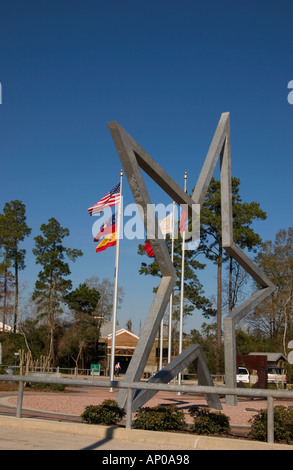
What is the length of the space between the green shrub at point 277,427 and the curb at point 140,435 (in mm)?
472

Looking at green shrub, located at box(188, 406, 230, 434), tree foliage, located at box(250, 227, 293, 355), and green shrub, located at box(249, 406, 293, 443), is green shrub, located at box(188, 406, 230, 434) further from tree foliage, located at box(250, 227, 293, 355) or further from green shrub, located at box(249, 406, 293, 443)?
tree foliage, located at box(250, 227, 293, 355)

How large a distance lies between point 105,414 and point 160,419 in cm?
95

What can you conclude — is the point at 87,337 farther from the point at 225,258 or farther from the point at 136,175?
the point at 136,175

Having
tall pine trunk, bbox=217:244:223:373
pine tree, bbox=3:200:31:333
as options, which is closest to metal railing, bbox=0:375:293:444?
tall pine trunk, bbox=217:244:223:373

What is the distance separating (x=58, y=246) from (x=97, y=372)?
1396cm

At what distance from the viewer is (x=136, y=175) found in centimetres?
954

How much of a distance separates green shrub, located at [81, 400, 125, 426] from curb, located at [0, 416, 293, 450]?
12.8 inches

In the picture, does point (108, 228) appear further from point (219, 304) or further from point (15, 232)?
point (15, 232)

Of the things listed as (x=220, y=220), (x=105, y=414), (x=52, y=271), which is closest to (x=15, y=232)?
(x=52, y=271)

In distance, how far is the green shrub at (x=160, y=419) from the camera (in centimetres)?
789

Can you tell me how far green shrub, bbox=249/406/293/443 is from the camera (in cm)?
728

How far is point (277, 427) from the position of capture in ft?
24.0

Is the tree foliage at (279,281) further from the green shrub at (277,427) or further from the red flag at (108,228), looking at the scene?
the green shrub at (277,427)
